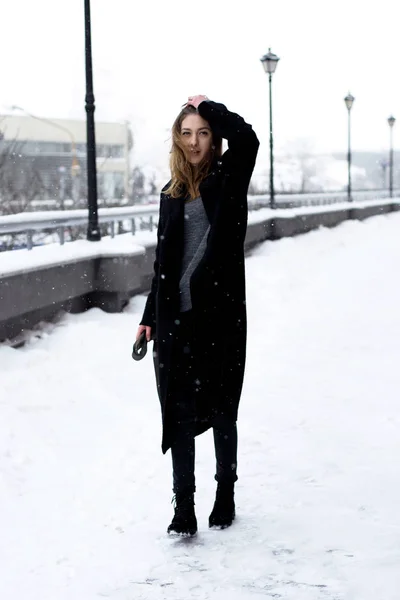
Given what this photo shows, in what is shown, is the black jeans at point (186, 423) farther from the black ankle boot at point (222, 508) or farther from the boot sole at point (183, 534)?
the boot sole at point (183, 534)

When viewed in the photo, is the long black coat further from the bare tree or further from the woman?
the bare tree

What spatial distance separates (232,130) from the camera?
364 cm

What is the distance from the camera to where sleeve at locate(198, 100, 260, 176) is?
3.64 metres

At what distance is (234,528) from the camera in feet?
13.3

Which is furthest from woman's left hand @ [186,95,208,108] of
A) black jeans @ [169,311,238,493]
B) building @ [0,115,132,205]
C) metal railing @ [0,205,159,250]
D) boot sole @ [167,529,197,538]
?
building @ [0,115,132,205]

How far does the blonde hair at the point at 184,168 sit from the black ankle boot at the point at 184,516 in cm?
133

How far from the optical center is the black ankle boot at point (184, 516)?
154 inches

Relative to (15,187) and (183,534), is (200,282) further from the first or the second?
(15,187)

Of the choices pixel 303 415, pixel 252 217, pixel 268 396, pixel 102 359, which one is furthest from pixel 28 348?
pixel 252 217

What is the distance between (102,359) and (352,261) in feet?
35.3

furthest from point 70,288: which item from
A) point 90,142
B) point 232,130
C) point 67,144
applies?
point 67,144

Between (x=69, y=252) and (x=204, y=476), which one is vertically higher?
(x=69, y=252)

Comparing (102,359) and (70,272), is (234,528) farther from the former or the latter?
(70,272)

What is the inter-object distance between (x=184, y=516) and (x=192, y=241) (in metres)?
1.23
